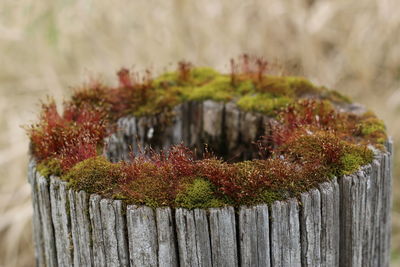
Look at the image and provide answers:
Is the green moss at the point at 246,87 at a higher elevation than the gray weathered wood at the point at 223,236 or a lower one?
higher

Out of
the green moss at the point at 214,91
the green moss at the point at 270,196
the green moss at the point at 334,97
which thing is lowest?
the green moss at the point at 270,196

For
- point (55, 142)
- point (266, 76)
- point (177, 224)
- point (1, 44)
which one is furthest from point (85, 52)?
point (177, 224)

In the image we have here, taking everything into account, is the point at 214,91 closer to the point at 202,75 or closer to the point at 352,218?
the point at 202,75

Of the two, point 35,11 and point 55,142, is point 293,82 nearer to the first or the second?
point 55,142

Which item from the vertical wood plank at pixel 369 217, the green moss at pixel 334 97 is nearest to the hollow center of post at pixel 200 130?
the green moss at pixel 334 97

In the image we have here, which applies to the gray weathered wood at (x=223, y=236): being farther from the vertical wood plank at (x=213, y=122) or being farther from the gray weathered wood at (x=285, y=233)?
the vertical wood plank at (x=213, y=122)

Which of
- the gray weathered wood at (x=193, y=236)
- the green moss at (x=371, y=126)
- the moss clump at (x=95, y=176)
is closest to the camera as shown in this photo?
the gray weathered wood at (x=193, y=236)

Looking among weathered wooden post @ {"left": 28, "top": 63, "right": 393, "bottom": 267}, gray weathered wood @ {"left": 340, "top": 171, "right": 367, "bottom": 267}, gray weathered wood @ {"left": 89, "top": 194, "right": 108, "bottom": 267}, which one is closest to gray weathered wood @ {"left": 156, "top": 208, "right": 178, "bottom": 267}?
weathered wooden post @ {"left": 28, "top": 63, "right": 393, "bottom": 267}
